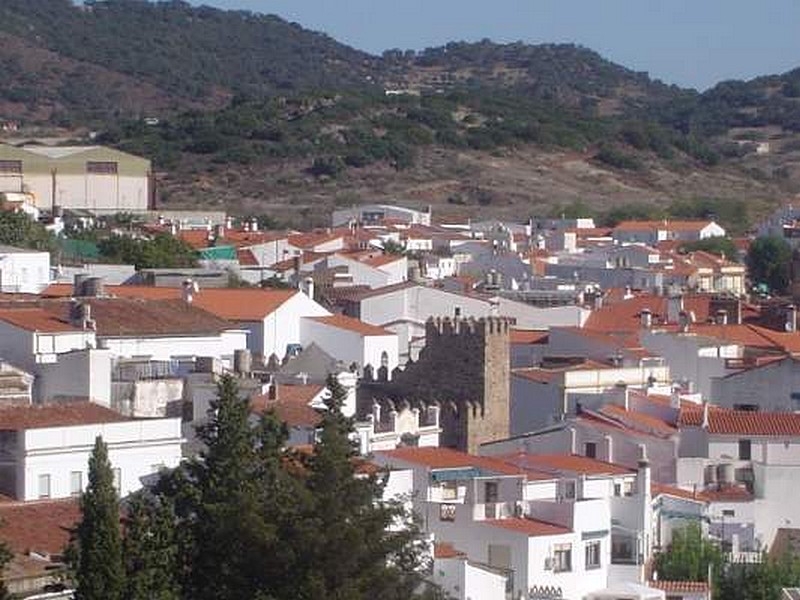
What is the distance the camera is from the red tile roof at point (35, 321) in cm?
3431

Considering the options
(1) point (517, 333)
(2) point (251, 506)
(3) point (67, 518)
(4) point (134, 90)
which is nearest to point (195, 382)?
(3) point (67, 518)

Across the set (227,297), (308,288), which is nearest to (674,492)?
(227,297)

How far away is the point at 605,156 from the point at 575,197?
37.5 ft

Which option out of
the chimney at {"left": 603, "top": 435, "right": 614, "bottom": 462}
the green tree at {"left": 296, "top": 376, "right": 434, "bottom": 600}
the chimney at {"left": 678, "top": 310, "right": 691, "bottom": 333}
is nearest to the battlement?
the chimney at {"left": 603, "top": 435, "right": 614, "bottom": 462}

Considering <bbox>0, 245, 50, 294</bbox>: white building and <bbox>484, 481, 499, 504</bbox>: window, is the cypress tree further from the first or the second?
<bbox>0, 245, 50, 294</bbox>: white building

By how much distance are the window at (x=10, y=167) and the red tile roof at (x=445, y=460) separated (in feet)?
151

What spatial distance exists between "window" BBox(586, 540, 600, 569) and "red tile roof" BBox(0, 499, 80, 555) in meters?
6.43

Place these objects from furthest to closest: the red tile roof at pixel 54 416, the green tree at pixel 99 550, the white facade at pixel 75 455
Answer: the red tile roof at pixel 54 416, the white facade at pixel 75 455, the green tree at pixel 99 550

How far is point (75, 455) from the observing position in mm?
28797

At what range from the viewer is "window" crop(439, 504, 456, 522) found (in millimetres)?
30750

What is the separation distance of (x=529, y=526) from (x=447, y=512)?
937 mm

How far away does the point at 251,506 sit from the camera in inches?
933

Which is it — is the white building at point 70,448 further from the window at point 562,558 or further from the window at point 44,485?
the window at point 562,558

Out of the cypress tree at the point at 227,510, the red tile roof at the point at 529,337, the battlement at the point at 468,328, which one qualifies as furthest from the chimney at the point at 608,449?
the red tile roof at the point at 529,337
